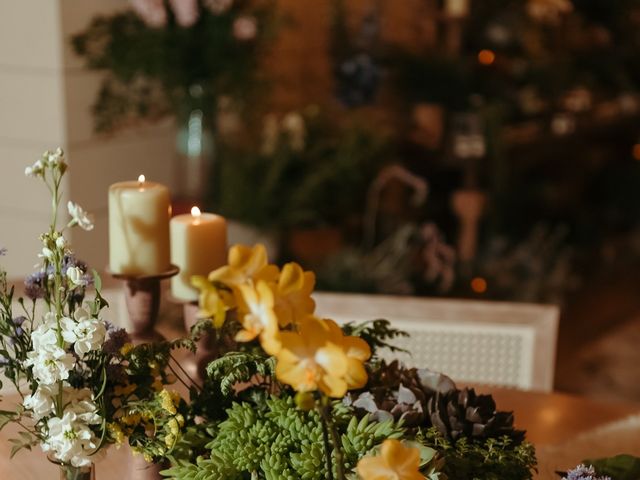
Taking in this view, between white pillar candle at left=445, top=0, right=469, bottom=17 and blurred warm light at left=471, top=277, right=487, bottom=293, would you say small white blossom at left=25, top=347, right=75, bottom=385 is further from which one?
white pillar candle at left=445, top=0, right=469, bottom=17

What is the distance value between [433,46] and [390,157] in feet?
2.37

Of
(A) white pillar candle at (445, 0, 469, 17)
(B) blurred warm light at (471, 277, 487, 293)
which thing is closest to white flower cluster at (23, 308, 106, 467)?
(B) blurred warm light at (471, 277, 487, 293)

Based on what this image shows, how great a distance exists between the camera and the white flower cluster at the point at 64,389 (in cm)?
84

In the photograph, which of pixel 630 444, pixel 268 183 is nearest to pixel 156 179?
pixel 268 183

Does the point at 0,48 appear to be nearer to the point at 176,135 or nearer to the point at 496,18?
the point at 176,135

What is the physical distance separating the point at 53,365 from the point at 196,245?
0.31 meters

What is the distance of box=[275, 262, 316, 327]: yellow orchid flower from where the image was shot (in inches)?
29.1

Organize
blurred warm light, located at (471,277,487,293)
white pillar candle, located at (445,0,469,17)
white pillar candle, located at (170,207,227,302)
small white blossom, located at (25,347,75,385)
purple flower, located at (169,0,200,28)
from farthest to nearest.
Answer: white pillar candle, located at (445,0,469,17) < blurred warm light, located at (471,277,487,293) < purple flower, located at (169,0,200,28) < white pillar candle, located at (170,207,227,302) < small white blossom, located at (25,347,75,385)

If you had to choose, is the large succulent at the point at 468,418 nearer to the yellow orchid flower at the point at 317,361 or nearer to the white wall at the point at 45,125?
the yellow orchid flower at the point at 317,361

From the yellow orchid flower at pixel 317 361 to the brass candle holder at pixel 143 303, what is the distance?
39cm

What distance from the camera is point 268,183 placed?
107 inches

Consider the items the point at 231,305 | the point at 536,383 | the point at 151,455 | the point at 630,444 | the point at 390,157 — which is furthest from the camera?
the point at 390,157

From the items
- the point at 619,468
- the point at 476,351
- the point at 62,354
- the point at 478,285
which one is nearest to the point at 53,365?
the point at 62,354

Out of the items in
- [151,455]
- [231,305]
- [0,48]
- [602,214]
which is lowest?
[602,214]
